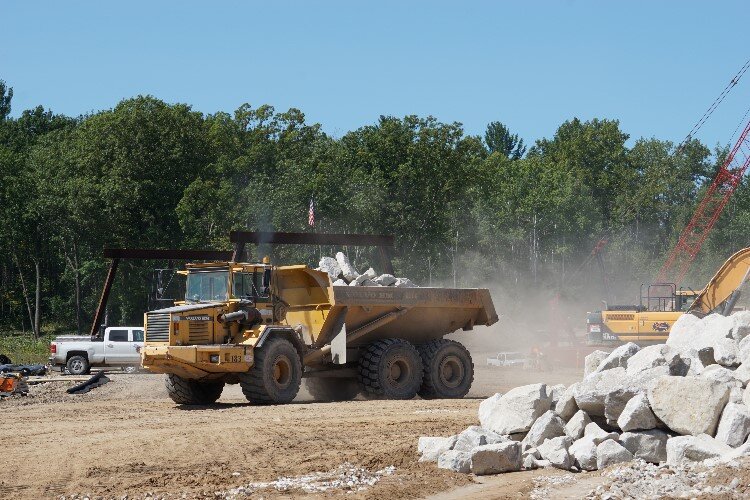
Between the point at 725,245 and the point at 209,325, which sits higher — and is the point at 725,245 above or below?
above

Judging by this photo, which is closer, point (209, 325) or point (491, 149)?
point (209, 325)

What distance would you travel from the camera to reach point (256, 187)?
5325 centimetres

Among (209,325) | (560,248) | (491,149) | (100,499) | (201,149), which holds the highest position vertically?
(491,149)

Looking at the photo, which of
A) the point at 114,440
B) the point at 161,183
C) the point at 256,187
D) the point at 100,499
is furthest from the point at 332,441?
the point at 161,183

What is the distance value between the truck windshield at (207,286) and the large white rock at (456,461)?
948 centimetres

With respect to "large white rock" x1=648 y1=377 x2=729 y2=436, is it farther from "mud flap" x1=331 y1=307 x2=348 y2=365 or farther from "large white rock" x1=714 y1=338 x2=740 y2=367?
"mud flap" x1=331 y1=307 x2=348 y2=365

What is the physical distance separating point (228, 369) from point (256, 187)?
3354 centimetres

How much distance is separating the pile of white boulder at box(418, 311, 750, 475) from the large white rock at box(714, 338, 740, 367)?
1cm

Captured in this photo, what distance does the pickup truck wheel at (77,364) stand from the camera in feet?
119

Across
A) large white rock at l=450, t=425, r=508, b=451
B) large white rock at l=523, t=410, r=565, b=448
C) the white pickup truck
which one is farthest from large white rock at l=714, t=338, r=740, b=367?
the white pickup truck

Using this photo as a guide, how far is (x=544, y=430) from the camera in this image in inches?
508

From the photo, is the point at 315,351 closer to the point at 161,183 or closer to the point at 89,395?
the point at 89,395

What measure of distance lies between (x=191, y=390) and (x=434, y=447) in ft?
32.3

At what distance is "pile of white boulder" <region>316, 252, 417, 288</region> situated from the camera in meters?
22.8
